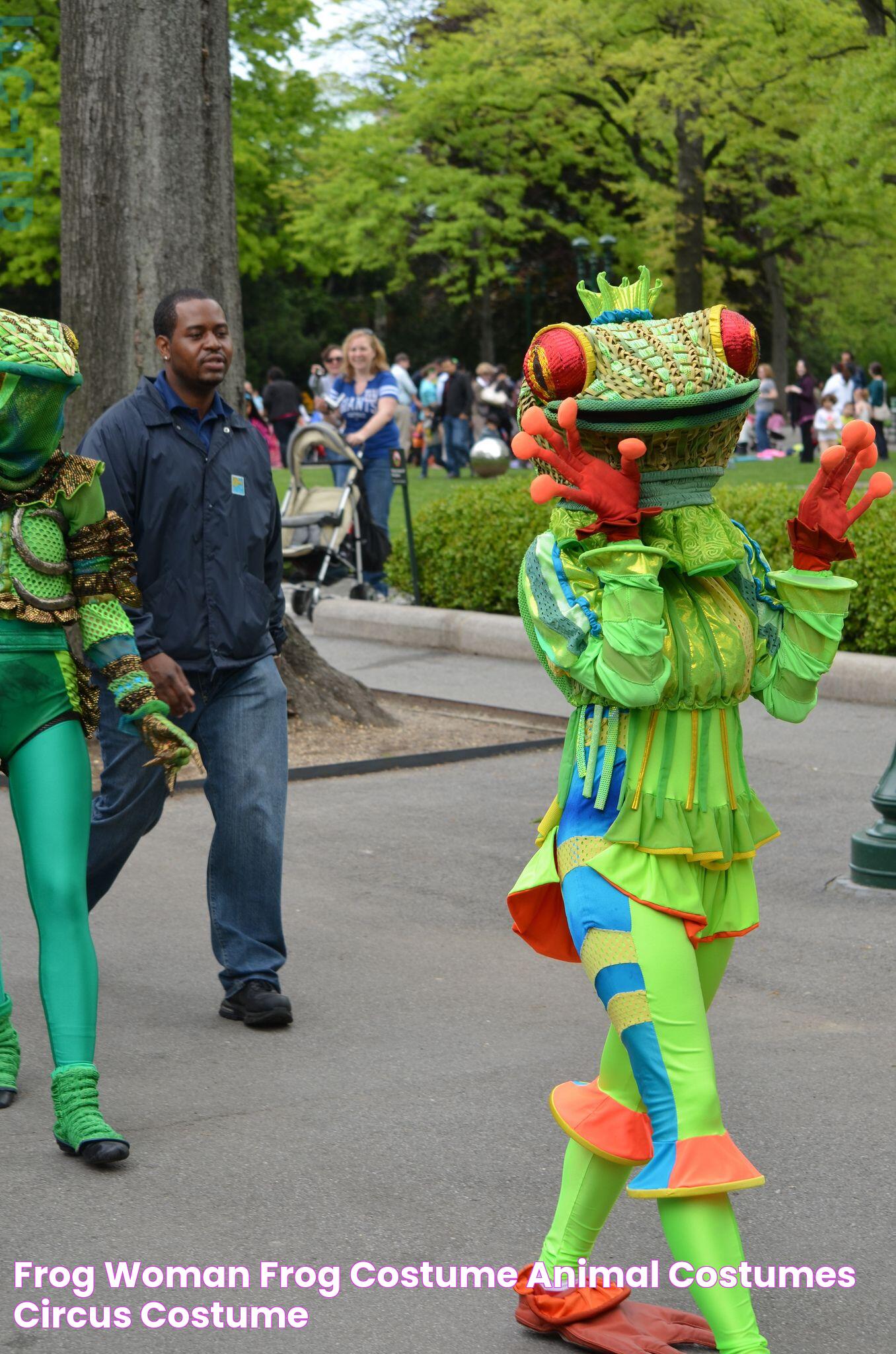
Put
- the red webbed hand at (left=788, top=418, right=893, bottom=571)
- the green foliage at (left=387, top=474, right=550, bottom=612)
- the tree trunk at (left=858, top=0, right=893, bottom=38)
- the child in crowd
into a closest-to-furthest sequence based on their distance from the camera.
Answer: the red webbed hand at (left=788, top=418, right=893, bottom=571) → the green foliage at (left=387, top=474, right=550, bottom=612) → the tree trunk at (left=858, top=0, right=893, bottom=38) → the child in crowd

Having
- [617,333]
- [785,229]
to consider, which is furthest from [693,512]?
[785,229]

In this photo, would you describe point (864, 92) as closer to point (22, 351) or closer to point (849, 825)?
point (849, 825)

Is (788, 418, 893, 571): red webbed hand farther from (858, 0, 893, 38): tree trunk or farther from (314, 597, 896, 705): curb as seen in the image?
(858, 0, 893, 38): tree trunk

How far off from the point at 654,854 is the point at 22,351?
216cm

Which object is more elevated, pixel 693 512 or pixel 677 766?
pixel 693 512

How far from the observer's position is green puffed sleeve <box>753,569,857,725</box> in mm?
3395

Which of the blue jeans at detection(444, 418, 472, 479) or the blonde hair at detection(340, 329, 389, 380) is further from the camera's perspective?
the blue jeans at detection(444, 418, 472, 479)

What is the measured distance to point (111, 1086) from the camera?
189 inches

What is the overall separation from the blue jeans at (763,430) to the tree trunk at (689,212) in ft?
8.08

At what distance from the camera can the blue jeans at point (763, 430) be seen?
33.3 m

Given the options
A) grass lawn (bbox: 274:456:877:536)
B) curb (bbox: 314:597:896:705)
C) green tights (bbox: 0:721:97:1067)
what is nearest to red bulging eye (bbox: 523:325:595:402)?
green tights (bbox: 0:721:97:1067)

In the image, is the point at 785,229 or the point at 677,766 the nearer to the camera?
the point at 677,766

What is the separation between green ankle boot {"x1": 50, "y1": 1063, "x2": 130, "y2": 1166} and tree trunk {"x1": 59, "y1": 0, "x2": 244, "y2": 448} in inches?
203

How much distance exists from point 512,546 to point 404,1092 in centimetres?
842
